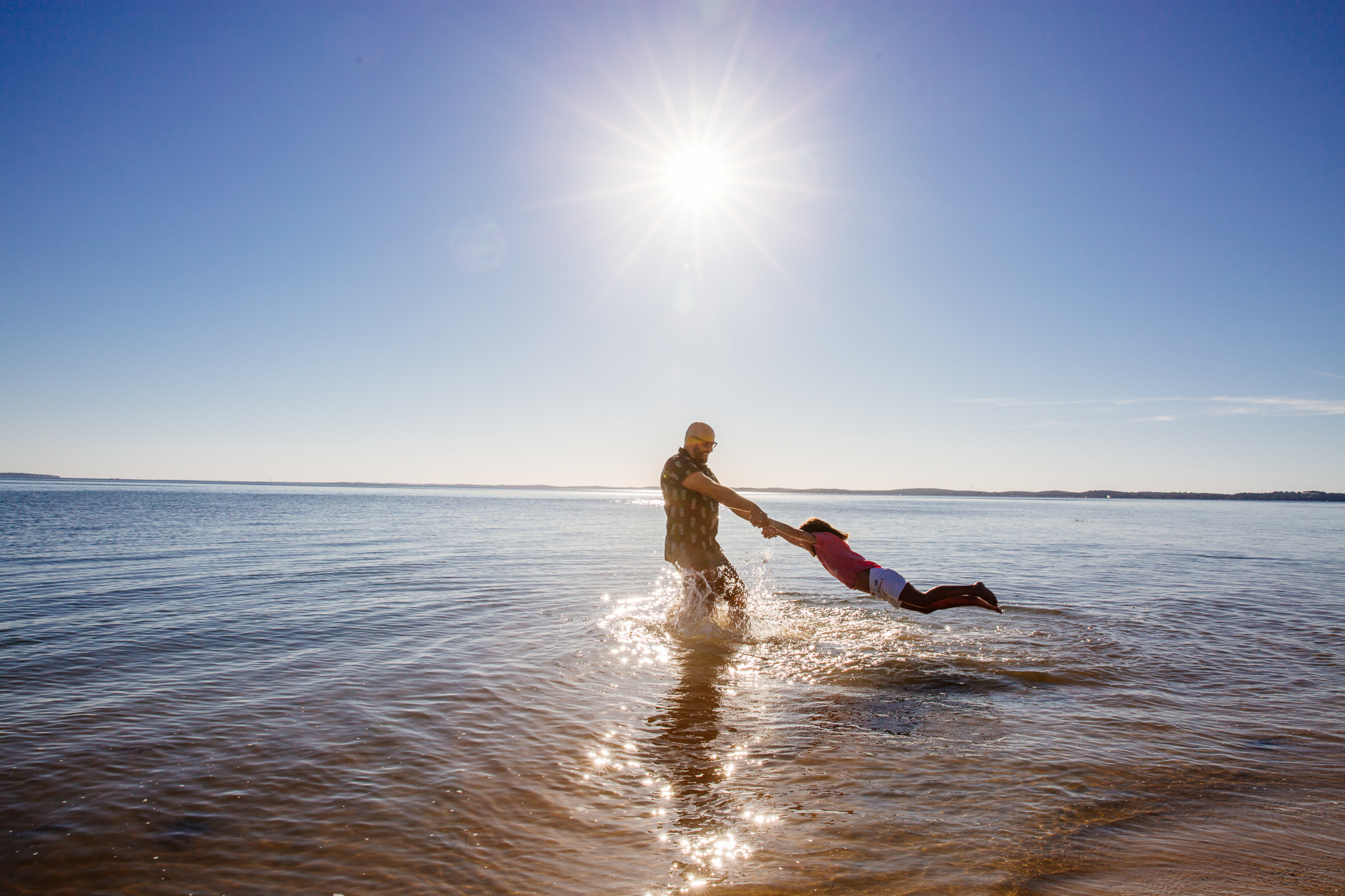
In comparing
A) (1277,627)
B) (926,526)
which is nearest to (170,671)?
(1277,627)

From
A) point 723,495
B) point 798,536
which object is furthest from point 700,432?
point 798,536

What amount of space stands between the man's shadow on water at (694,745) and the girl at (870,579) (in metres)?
2.10

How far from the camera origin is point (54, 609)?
41.2ft

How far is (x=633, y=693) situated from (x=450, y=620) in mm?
5723

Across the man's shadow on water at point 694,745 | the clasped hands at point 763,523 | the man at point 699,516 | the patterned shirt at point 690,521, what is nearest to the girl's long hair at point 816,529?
the clasped hands at point 763,523

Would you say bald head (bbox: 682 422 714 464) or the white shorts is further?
bald head (bbox: 682 422 714 464)

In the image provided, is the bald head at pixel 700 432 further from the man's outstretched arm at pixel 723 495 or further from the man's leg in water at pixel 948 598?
the man's leg in water at pixel 948 598

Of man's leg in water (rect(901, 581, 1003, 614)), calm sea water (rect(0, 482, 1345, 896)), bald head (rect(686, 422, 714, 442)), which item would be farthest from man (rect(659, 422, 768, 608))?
A: man's leg in water (rect(901, 581, 1003, 614))

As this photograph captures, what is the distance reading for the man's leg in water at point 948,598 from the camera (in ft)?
28.3

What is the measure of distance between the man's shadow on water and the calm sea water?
1.5 inches

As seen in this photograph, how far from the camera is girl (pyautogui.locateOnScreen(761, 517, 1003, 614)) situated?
8664 mm

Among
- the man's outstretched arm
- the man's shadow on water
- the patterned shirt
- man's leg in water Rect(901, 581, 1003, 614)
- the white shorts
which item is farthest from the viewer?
the patterned shirt

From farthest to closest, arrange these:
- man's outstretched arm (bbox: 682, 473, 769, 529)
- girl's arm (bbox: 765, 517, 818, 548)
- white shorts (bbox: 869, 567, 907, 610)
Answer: girl's arm (bbox: 765, 517, 818, 548) < man's outstretched arm (bbox: 682, 473, 769, 529) < white shorts (bbox: 869, 567, 907, 610)

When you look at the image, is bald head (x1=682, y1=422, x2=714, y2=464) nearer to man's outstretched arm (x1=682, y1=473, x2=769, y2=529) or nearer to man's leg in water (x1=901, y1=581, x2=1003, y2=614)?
man's outstretched arm (x1=682, y1=473, x2=769, y2=529)
